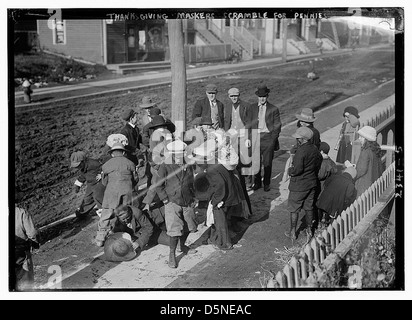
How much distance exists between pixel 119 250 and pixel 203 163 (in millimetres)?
1413

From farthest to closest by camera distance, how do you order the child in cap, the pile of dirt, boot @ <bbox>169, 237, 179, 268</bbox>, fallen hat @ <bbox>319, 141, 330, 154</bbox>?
the child in cap < the pile of dirt < fallen hat @ <bbox>319, 141, 330, 154</bbox> < boot @ <bbox>169, 237, 179, 268</bbox>

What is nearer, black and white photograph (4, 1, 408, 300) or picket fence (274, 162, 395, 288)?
picket fence (274, 162, 395, 288)

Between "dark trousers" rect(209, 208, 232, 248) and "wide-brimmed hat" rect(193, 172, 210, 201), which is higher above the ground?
"wide-brimmed hat" rect(193, 172, 210, 201)

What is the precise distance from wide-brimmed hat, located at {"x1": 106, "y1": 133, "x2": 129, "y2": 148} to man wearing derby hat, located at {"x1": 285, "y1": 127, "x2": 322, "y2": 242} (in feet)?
6.53

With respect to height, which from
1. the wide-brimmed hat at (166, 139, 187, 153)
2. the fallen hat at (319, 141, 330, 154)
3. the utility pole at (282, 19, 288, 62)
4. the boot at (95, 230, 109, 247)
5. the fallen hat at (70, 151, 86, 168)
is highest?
the utility pole at (282, 19, 288, 62)

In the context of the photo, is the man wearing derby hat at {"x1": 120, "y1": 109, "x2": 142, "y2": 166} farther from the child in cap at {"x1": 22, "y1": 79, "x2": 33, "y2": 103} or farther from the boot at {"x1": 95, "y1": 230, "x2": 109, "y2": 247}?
the child in cap at {"x1": 22, "y1": 79, "x2": 33, "y2": 103}

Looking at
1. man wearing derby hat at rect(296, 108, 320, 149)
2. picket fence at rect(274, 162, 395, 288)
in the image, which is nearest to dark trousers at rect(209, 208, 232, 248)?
picket fence at rect(274, 162, 395, 288)

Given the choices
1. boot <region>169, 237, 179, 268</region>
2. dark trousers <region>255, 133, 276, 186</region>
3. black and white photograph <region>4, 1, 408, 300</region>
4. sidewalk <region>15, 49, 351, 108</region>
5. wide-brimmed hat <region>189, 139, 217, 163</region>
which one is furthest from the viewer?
sidewalk <region>15, 49, 351, 108</region>

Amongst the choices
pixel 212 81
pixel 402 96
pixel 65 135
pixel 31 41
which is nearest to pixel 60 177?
pixel 65 135

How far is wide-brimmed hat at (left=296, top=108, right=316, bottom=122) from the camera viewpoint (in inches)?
273

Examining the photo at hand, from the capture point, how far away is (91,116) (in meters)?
7.37

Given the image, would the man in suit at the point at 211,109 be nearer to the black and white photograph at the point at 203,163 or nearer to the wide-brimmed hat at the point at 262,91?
the black and white photograph at the point at 203,163

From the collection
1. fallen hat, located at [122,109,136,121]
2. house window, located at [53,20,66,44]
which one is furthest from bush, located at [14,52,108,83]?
fallen hat, located at [122,109,136,121]
